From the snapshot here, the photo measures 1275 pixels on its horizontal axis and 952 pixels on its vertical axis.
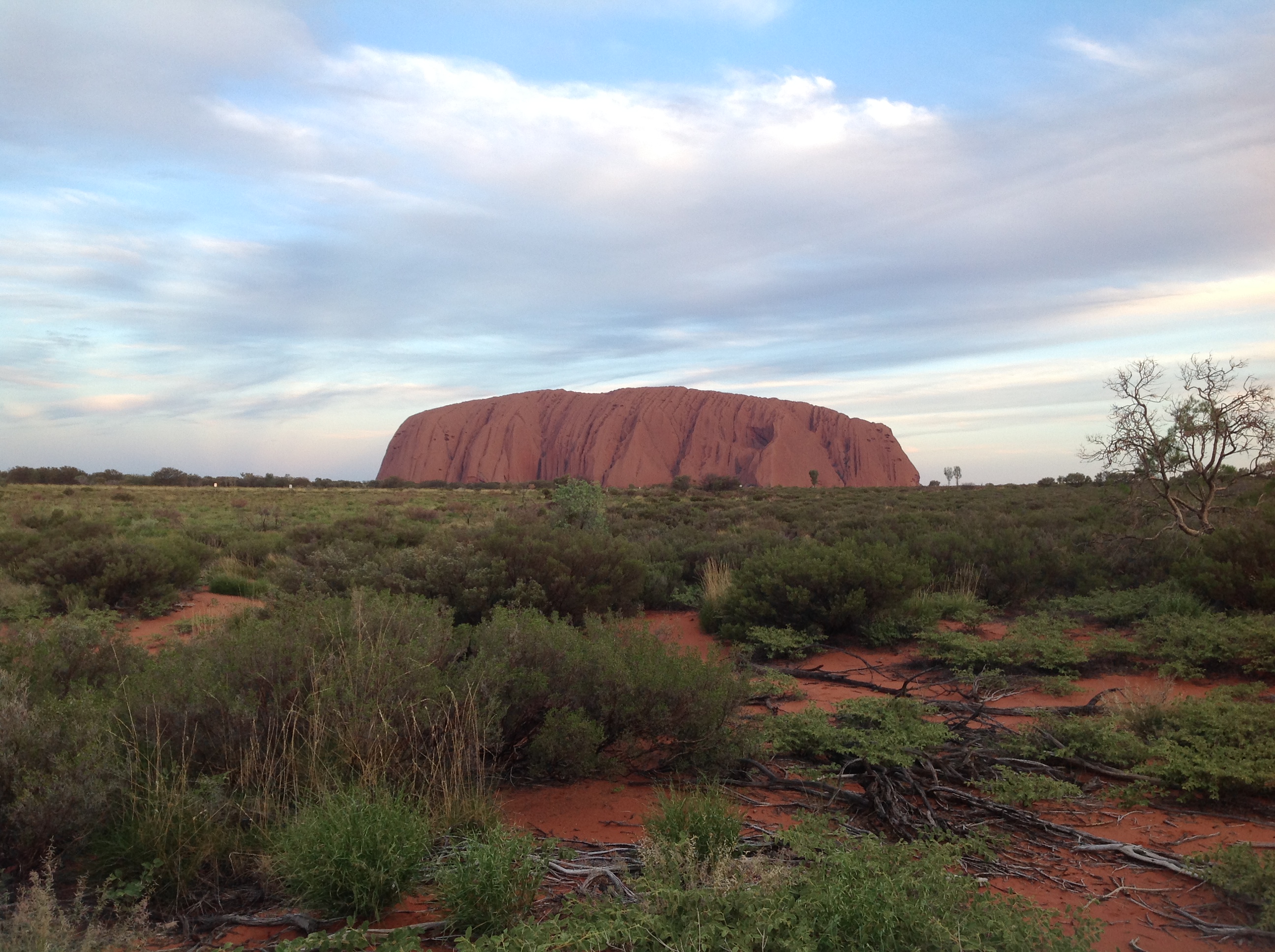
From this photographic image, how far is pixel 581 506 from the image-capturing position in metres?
16.0

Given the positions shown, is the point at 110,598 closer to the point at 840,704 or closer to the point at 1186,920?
Result: the point at 840,704

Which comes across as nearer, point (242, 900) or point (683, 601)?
point (242, 900)

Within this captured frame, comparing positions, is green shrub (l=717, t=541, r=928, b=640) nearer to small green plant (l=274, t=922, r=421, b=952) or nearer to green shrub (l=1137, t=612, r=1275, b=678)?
green shrub (l=1137, t=612, r=1275, b=678)

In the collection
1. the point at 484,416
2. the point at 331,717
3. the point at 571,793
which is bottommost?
the point at 571,793

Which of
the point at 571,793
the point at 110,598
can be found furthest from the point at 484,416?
the point at 571,793

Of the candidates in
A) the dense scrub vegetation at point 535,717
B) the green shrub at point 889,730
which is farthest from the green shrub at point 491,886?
the green shrub at point 889,730

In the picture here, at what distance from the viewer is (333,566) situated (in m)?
9.80

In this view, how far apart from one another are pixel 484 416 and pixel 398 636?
107007mm

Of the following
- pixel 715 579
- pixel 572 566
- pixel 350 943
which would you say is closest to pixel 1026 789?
pixel 350 943

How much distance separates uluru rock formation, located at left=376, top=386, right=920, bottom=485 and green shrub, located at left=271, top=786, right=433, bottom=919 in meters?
87.8

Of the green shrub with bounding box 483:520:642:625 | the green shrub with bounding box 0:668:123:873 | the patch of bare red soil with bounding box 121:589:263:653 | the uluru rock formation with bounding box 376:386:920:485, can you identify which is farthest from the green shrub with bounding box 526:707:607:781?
the uluru rock formation with bounding box 376:386:920:485

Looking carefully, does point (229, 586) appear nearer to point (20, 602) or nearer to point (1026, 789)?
point (20, 602)

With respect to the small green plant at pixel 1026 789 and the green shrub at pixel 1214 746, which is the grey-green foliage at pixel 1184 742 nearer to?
the green shrub at pixel 1214 746

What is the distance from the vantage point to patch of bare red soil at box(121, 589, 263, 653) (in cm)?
828
